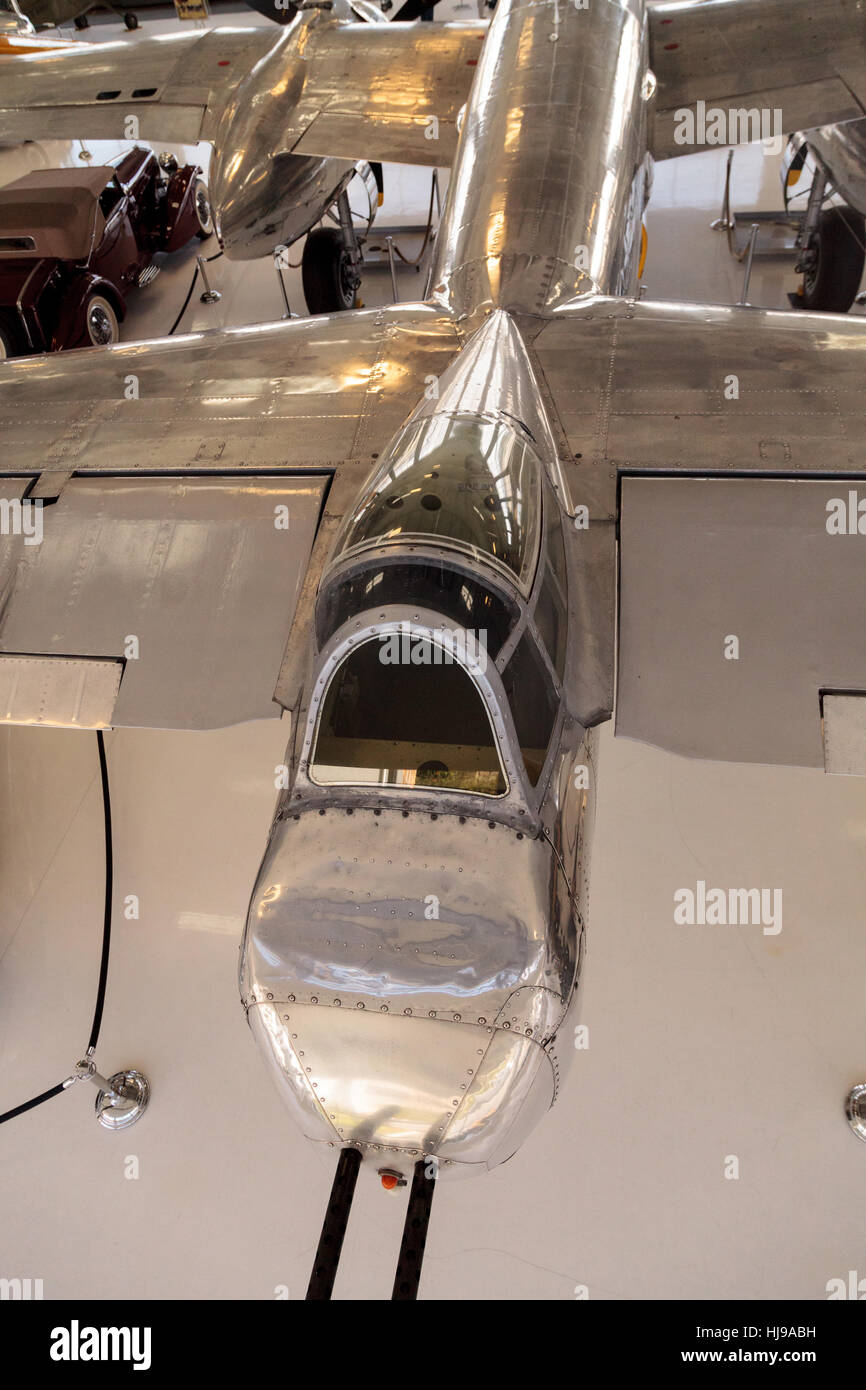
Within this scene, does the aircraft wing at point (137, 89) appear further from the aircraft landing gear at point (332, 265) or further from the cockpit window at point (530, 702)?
the cockpit window at point (530, 702)

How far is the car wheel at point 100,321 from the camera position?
27.5 feet

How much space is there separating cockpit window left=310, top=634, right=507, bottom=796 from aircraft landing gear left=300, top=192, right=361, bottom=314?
6206 mm

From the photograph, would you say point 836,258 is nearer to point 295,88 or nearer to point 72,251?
point 295,88

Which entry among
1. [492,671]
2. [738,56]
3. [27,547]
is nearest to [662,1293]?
[492,671]

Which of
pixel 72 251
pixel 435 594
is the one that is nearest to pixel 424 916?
pixel 435 594

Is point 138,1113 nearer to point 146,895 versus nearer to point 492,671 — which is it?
point 146,895

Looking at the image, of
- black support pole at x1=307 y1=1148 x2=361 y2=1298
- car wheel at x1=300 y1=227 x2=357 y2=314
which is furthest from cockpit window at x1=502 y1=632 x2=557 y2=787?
car wheel at x1=300 y1=227 x2=357 y2=314

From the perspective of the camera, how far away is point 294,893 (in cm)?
317

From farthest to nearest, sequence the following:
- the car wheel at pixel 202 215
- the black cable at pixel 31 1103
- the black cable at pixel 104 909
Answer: the car wheel at pixel 202 215 < the black cable at pixel 104 909 < the black cable at pixel 31 1103

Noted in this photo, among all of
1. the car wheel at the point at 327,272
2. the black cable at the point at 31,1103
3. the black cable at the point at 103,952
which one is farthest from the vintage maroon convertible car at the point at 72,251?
the black cable at the point at 31,1103

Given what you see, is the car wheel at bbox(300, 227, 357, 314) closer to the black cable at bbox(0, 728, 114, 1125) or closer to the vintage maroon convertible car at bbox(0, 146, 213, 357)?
the vintage maroon convertible car at bbox(0, 146, 213, 357)

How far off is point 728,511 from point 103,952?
4.43m

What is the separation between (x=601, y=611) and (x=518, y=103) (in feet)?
15.8

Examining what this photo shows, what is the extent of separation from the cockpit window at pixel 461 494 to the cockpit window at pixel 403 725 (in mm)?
493
